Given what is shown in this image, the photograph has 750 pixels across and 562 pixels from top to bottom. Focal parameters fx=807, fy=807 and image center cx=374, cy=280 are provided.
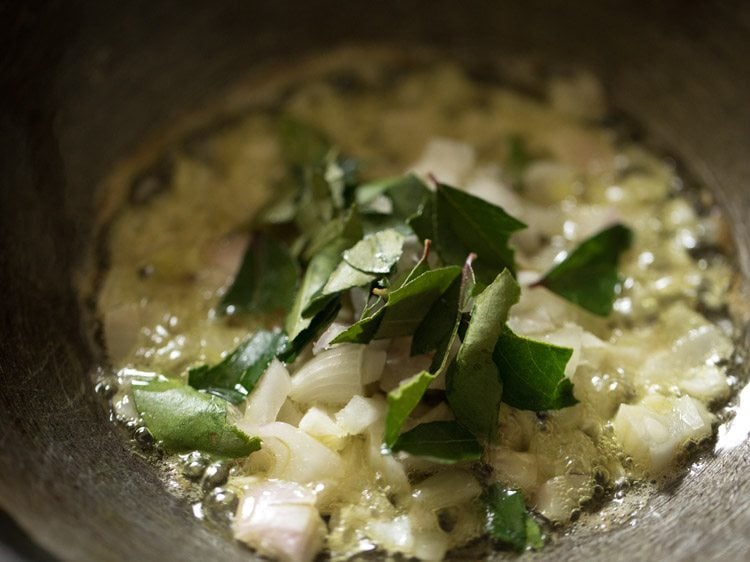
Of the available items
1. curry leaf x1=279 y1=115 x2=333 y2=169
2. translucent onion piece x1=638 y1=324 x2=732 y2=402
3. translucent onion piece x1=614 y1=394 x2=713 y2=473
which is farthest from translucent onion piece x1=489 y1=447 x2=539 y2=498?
curry leaf x1=279 y1=115 x2=333 y2=169

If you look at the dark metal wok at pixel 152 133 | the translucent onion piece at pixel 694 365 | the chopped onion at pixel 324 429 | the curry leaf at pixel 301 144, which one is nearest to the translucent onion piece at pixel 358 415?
the chopped onion at pixel 324 429

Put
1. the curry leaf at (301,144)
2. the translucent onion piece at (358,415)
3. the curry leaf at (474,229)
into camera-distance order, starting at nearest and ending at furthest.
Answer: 1. the translucent onion piece at (358,415)
2. the curry leaf at (474,229)
3. the curry leaf at (301,144)

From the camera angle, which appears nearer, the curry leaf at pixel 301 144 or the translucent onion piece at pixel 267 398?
the translucent onion piece at pixel 267 398

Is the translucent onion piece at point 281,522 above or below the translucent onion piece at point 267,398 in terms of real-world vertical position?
below

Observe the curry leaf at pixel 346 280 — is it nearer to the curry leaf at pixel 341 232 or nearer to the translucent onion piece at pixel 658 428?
the curry leaf at pixel 341 232

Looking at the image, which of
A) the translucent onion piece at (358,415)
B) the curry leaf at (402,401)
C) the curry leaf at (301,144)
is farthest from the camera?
the curry leaf at (301,144)

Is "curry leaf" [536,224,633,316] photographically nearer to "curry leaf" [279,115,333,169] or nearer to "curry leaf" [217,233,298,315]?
"curry leaf" [217,233,298,315]

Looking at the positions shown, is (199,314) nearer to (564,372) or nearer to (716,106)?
(564,372)
